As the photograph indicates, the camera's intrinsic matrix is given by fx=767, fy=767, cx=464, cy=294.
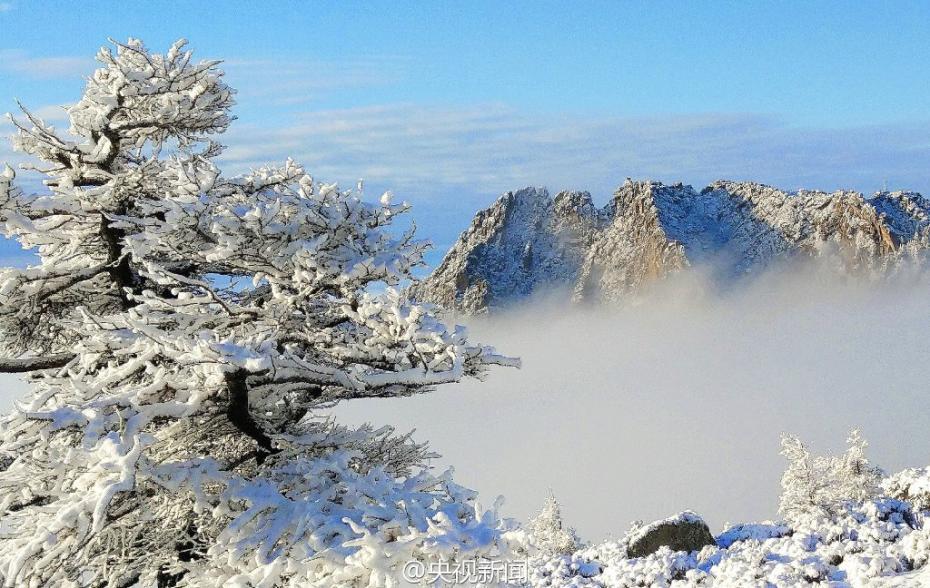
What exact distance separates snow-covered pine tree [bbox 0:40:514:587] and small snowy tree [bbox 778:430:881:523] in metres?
26.1

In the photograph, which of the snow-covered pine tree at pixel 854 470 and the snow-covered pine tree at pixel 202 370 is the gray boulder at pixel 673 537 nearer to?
the snow-covered pine tree at pixel 202 370

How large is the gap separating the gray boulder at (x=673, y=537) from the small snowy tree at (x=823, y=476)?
801 inches

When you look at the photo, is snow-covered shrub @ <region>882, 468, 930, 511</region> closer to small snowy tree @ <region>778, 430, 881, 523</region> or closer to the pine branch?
the pine branch

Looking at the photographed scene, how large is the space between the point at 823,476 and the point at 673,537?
84.7 ft

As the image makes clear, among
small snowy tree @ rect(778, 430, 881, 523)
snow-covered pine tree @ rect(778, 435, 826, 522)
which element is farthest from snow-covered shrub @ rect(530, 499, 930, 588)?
snow-covered pine tree @ rect(778, 435, 826, 522)

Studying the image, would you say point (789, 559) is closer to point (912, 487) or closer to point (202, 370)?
point (912, 487)

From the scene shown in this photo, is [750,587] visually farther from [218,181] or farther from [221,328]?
[218,181]

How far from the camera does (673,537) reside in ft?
38.8

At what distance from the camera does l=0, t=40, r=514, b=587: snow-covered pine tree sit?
6.54m

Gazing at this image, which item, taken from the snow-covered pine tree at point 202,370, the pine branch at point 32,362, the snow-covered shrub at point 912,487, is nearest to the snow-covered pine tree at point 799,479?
the snow-covered shrub at point 912,487

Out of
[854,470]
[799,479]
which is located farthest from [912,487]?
[799,479]

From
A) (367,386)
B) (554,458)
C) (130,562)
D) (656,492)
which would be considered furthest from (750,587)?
(554,458)

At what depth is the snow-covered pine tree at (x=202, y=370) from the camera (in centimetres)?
654
